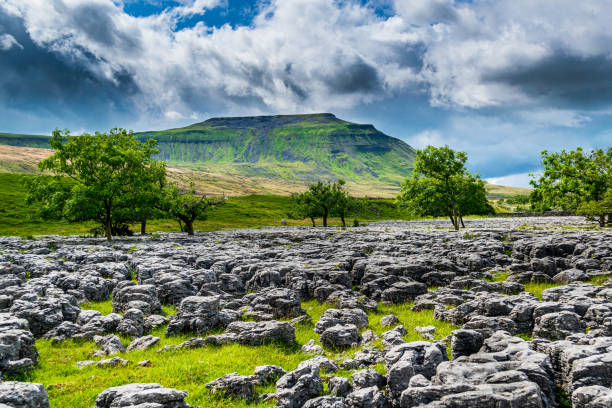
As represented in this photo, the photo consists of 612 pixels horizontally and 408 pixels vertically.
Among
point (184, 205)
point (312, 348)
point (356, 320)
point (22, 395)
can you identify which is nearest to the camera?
point (22, 395)

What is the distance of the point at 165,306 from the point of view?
1922 centimetres

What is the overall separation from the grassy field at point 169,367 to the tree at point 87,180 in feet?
126

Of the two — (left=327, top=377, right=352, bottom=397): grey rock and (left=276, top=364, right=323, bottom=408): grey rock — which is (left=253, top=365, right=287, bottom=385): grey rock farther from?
(left=327, top=377, right=352, bottom=397): grey rock

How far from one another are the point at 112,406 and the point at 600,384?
11533 mm

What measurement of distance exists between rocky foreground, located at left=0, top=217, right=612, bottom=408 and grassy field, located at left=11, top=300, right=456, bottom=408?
372 millimetres

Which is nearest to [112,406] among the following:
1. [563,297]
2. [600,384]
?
[600,384]

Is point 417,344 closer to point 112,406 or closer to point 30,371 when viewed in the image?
point 112,406

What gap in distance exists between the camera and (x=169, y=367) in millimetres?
11055

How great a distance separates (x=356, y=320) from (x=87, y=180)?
48.8 meters

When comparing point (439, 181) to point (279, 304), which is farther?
point (439, 181)

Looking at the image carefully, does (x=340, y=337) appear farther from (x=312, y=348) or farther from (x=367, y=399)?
(x=367, y=399)

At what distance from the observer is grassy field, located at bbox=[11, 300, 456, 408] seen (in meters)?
9.42

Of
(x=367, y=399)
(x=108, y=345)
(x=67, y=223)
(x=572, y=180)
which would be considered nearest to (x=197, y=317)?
(x=108, y=345)

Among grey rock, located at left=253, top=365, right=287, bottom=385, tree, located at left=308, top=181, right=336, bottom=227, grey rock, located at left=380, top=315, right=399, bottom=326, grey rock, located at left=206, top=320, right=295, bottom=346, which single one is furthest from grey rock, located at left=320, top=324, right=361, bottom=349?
tree, located at left=308, top=181, right=336, bottom=227
